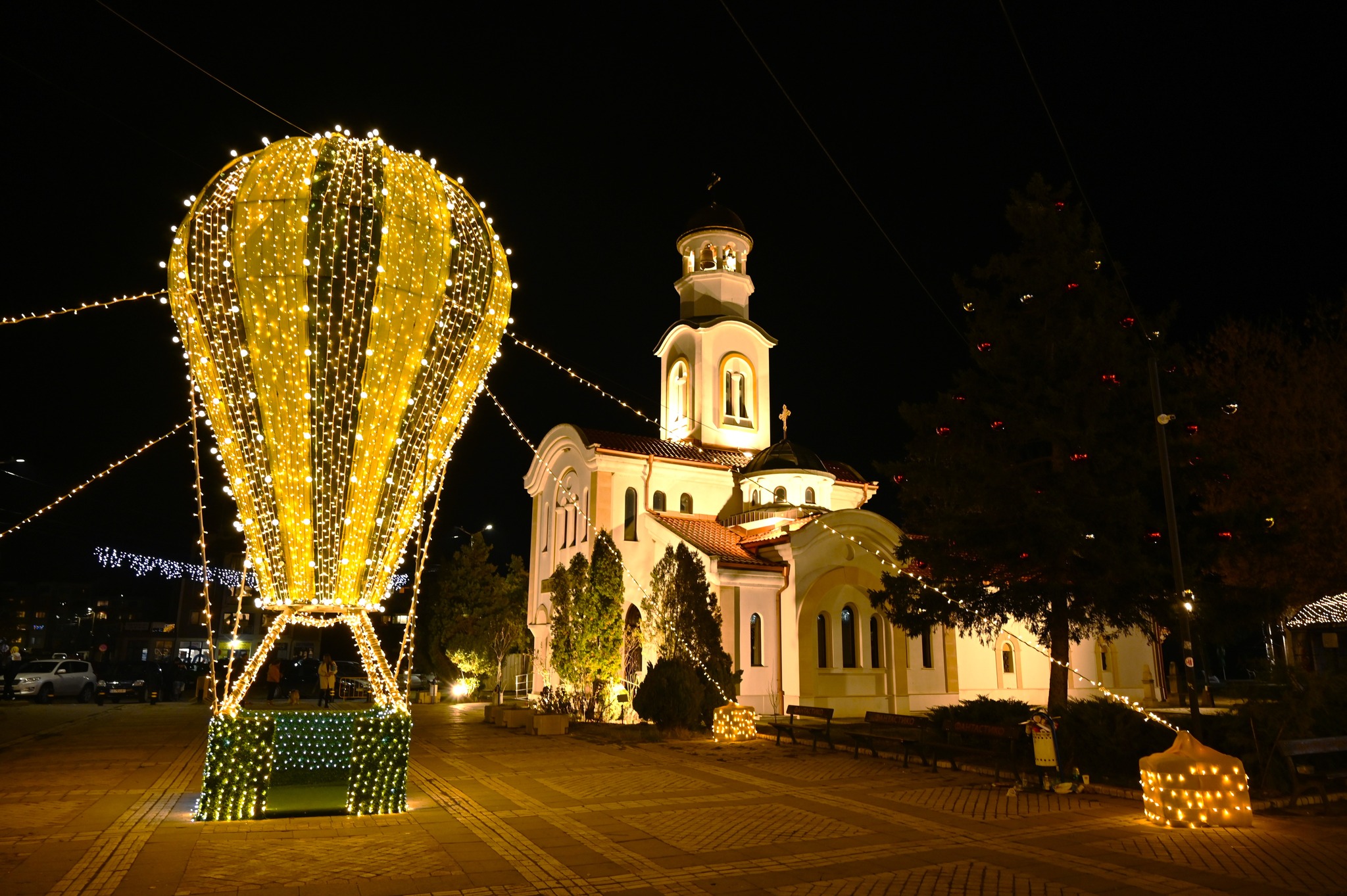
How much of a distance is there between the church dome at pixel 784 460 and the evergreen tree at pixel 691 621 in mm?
6963

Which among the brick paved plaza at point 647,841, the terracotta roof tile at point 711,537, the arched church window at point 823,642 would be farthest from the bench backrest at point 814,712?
the arched church window at point 823,642

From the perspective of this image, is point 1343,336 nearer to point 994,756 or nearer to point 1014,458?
point 1014,458

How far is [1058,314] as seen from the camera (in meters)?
15.8

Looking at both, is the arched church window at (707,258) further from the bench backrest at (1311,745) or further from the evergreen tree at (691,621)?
the bench backrest at (1311,745)

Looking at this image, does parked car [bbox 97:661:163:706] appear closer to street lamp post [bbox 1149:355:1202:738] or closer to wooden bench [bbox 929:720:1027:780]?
wooden bench [bbox 929:720:1027:780]

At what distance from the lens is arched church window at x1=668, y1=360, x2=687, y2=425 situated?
1326 inches

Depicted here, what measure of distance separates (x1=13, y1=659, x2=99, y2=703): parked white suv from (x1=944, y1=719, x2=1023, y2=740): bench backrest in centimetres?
3101

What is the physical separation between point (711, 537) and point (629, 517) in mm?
3588

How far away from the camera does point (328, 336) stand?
8344 millimetres

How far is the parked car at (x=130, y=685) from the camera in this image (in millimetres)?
30906

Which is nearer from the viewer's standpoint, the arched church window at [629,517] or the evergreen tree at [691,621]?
the evergreen tree at [691,621]

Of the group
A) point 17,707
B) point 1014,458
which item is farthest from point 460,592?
point 1014,458

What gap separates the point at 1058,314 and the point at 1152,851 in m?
10.3

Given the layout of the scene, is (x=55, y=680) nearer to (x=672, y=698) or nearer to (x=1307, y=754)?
(x=672, y=698)
